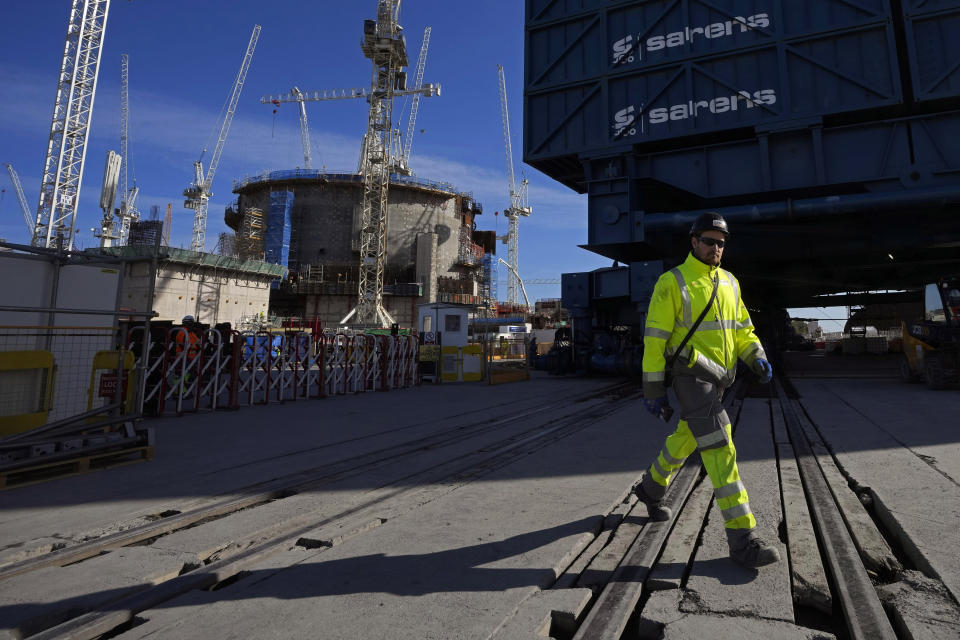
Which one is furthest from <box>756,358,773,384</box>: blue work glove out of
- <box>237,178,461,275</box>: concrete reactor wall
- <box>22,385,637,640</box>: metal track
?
<box>237,178,461,275</box>: concrete reactor wall

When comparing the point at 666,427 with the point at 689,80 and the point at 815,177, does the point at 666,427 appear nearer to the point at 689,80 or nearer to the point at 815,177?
the point at 815,177

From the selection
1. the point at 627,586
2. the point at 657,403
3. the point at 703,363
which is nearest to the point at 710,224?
the point at 703,363

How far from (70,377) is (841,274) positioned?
21964 millimetres

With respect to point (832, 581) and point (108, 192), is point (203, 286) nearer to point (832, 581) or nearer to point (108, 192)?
point (108, 192)

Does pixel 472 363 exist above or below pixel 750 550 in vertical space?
above

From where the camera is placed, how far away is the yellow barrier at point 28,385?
5383mm

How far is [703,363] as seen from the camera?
290 cm

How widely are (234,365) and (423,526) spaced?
8.31 meters

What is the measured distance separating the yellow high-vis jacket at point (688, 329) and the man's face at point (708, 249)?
0.05 meters

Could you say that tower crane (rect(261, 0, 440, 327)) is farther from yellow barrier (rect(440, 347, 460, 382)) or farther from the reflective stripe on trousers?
the reflective stripe on trousers

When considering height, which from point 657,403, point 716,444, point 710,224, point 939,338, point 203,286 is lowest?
point 716,444

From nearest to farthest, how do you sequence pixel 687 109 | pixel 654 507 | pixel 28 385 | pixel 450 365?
pixel 654 507 → pixel 28 385 → pixel 687 109 → pixel 450 365

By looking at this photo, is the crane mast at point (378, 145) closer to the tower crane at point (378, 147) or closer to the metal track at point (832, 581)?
the tower crane at point (378, 147)

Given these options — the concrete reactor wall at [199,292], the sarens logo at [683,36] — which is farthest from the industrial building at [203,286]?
the sarens logo at [683,36]
